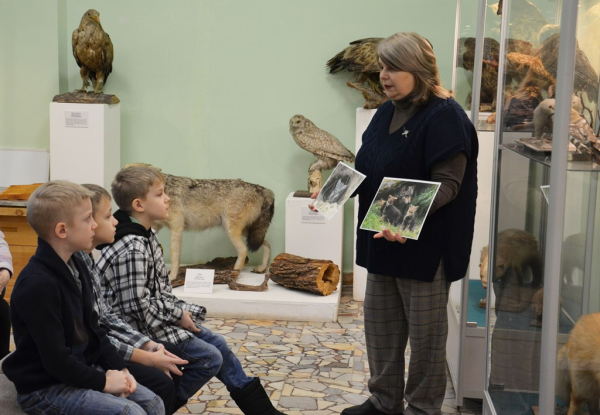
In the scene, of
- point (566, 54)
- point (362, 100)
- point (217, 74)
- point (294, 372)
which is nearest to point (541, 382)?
point (566, 54)

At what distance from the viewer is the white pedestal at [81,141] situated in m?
6.00

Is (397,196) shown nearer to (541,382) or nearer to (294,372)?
(541,382)

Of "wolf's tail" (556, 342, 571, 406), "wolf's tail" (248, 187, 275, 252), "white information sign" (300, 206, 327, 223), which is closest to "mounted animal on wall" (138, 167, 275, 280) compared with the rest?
"wolf's tail" (248, 187, 275, 252)

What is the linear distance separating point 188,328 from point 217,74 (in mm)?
3697

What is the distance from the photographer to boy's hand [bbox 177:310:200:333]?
3.14 m

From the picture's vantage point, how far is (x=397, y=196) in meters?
2.95

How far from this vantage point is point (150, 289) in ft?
A: 9.91

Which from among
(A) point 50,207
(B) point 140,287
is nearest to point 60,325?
(A) point 50,207

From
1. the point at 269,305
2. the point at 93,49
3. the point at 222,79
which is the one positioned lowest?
the point at 269,305

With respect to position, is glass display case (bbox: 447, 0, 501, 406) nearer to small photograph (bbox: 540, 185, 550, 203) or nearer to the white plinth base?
small photograph (bbox: 540, 185, 550, 203)

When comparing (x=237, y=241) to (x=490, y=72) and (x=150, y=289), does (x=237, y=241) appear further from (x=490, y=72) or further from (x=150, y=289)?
(x=490, y=72)

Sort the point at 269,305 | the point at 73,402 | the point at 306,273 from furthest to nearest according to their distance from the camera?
1. the point at 306,273
2. the point at 269,305
3. the point at 73,402

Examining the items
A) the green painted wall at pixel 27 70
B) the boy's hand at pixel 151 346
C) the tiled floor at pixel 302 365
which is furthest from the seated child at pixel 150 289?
the green painted wall at pixel 27 70

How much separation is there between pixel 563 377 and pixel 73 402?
146cm
